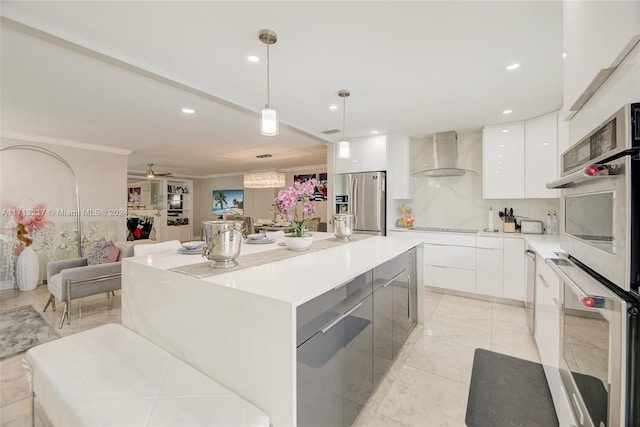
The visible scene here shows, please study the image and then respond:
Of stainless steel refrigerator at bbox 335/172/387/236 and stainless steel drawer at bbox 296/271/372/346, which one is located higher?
stainless steel refrigerator at bbox 335/172/387/236

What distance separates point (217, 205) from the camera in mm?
10344

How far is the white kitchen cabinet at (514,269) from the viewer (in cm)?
337

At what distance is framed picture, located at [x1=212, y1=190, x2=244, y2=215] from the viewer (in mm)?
9875

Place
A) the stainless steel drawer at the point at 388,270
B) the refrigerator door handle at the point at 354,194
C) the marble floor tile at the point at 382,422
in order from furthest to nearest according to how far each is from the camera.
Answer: the refrigerator door handle at the point at 354,194 → the stainless steel drawer at the point at 388,270 → the marble floor tile at the point at 382,422

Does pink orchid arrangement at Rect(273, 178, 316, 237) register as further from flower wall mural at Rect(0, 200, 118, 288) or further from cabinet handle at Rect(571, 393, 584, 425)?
flower wall mural at Rect(0, 200, 118, 288)

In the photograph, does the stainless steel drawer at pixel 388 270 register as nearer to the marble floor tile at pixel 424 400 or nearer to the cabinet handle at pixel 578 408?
the marble floor tile at pixel 424 400

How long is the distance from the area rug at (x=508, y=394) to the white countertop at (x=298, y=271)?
109cm

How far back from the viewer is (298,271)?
1.48 metres

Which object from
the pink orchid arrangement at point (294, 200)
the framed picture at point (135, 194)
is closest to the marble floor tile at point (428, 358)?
the pink orchid arrangement at point (294, 200)

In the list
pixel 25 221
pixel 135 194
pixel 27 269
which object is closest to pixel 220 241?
pixel 25 221

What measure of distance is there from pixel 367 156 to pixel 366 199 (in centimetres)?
71

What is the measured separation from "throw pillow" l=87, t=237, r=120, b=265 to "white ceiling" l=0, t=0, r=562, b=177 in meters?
1.66

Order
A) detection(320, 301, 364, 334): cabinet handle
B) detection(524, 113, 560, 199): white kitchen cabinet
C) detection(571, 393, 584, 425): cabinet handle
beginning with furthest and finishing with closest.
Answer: detection(524, 113, 560, 199): white kitchen cabinet, detection(320, 301, 364, 334): cabinet handle, detection(571, 393, 584, 425): cabinet handle

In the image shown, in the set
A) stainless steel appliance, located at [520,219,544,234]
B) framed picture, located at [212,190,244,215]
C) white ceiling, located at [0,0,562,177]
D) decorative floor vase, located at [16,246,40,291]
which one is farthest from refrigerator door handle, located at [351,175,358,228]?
framed picture, located at [212,190,244,215]
